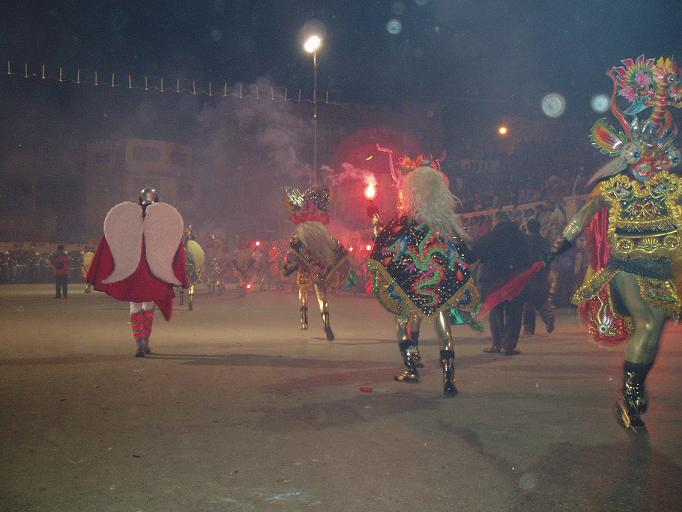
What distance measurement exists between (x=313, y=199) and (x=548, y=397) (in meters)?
6.08

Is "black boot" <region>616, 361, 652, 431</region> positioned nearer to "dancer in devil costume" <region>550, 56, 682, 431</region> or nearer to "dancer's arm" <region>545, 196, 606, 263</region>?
"dancer in devil costume" <region>550, 56, 682, 431</region>

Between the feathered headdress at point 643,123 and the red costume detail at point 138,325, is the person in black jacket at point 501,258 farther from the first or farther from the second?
the red costume detail at point 138,325

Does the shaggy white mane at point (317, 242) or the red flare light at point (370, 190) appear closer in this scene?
the red flare light at point (370, 190)

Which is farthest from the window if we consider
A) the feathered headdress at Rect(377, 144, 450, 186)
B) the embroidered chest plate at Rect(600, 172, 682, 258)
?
the embroidered chest plate at Rect(600, 172, 682, 258)

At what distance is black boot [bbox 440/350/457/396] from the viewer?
19.7ft

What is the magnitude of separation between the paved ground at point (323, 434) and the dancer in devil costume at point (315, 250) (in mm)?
Result: 2117

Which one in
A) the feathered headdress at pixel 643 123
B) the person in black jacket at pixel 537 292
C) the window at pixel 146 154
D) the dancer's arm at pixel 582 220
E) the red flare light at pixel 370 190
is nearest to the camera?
the feathered headdress at pixel 643 123

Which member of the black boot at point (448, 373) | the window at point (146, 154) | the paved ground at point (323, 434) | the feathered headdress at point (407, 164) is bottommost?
the paved ground at point (323, 434)

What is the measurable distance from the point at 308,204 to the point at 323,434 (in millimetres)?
6862

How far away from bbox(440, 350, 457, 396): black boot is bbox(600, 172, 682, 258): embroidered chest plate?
5.88 feet

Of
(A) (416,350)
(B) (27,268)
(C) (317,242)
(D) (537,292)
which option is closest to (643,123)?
(A) (416,350)

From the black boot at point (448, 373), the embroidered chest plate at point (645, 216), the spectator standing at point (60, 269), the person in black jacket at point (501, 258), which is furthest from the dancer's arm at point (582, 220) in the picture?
the spectator standing at point (60, 269)

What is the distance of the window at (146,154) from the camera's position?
176 feet

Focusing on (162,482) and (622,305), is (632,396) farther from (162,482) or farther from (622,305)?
(162,482)
